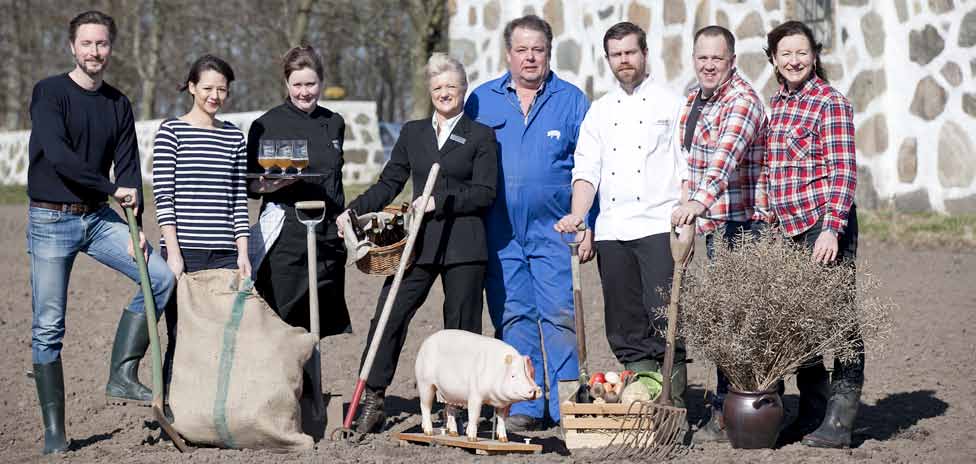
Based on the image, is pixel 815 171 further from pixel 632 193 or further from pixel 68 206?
pixel 68 206

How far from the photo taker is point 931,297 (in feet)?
27.4

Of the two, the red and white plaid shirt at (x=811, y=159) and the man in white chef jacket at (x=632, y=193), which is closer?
the red and white plaid shirt at (x=811, y=159)

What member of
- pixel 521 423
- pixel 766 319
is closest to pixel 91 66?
Result: pixel 521 423

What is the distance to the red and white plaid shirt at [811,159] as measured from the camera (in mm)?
4801

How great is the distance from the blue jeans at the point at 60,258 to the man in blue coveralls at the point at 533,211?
4.93 ft

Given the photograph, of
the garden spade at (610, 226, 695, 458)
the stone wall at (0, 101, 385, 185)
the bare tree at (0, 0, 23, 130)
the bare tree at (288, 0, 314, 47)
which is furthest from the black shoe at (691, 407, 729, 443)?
the bare tree at (0, 0, 23, 130)

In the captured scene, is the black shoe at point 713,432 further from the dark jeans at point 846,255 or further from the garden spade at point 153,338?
the garden spade at point 153,338

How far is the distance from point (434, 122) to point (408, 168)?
0.25 m

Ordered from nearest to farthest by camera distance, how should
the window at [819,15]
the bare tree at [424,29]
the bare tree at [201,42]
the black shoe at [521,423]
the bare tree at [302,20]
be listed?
the black shoe at [521,423] → the window at [819,15] → the bare tree at [424,29] → the bare tree at [302,20] → the bare tree at [201,42]

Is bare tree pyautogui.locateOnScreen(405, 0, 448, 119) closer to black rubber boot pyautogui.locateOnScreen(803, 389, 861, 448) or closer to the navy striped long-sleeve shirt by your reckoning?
the navy striped long-sleeve shirt

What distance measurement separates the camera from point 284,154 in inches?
198

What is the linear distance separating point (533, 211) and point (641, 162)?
61 cm

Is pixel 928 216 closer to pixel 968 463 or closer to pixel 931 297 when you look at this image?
pixel 931 297

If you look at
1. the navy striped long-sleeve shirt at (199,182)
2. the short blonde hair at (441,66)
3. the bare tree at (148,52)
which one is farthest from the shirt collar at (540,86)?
the bare tree at (148,52)
